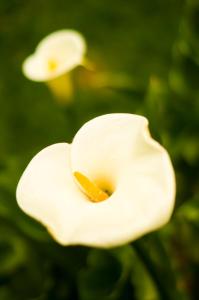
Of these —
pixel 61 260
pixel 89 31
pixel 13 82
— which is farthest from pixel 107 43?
pixel 61 260

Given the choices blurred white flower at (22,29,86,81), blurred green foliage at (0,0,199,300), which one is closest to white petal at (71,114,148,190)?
blurred green foliage at (0,0,199,300)

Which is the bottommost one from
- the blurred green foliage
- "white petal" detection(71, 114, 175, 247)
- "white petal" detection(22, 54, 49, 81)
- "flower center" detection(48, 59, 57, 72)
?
the blurred green foliage

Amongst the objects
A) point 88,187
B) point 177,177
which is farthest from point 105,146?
point 177,177

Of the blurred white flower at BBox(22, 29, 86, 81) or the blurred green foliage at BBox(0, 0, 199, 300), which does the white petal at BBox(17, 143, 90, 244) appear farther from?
the blurred white flower at BBox(22, 29, 86, 81)

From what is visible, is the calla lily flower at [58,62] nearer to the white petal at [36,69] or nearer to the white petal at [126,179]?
the white petal at [36,69]

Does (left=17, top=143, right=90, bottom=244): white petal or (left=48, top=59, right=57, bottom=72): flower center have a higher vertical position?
(left=17, top=143, right=90, bottom=244): white petal

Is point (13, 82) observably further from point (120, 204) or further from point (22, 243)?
point (120, 204)
